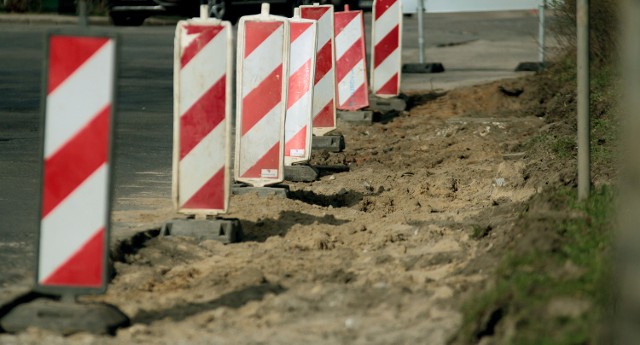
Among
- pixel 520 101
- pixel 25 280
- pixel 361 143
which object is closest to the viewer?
pixel 25 280

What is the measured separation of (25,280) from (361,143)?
21.8 ft

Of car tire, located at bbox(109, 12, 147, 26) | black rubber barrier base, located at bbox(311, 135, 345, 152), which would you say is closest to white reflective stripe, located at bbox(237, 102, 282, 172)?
black rubber barrier base, located at bbox(311, 135, 345, 152)

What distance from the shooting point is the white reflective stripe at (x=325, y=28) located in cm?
1249

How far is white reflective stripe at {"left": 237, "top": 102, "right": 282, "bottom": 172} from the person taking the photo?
9219mm

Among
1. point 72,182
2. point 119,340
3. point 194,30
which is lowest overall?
point 119,340

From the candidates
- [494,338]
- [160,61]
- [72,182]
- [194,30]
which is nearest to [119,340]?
[72,182]

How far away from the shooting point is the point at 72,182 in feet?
19.7

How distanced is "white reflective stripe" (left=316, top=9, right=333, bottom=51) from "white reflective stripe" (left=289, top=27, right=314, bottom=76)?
1817mm

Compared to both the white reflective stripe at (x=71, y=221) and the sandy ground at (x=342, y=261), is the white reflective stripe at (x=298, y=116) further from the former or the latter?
the white reflective stripe at (x=71, y=221)

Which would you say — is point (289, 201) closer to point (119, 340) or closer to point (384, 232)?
point (384, 232)

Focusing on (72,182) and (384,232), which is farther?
(384,232)

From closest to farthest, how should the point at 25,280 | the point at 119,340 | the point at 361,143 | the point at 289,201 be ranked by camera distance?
the point at 119,340 < the point at 25,280 < the point at 289,201 < the point at 361,143

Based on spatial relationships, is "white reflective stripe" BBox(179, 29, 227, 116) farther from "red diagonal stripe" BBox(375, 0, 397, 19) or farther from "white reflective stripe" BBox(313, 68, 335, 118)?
"red diagonal stripe" BBox(375, 0, 397, 19)

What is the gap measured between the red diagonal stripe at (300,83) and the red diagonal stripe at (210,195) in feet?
9.14
